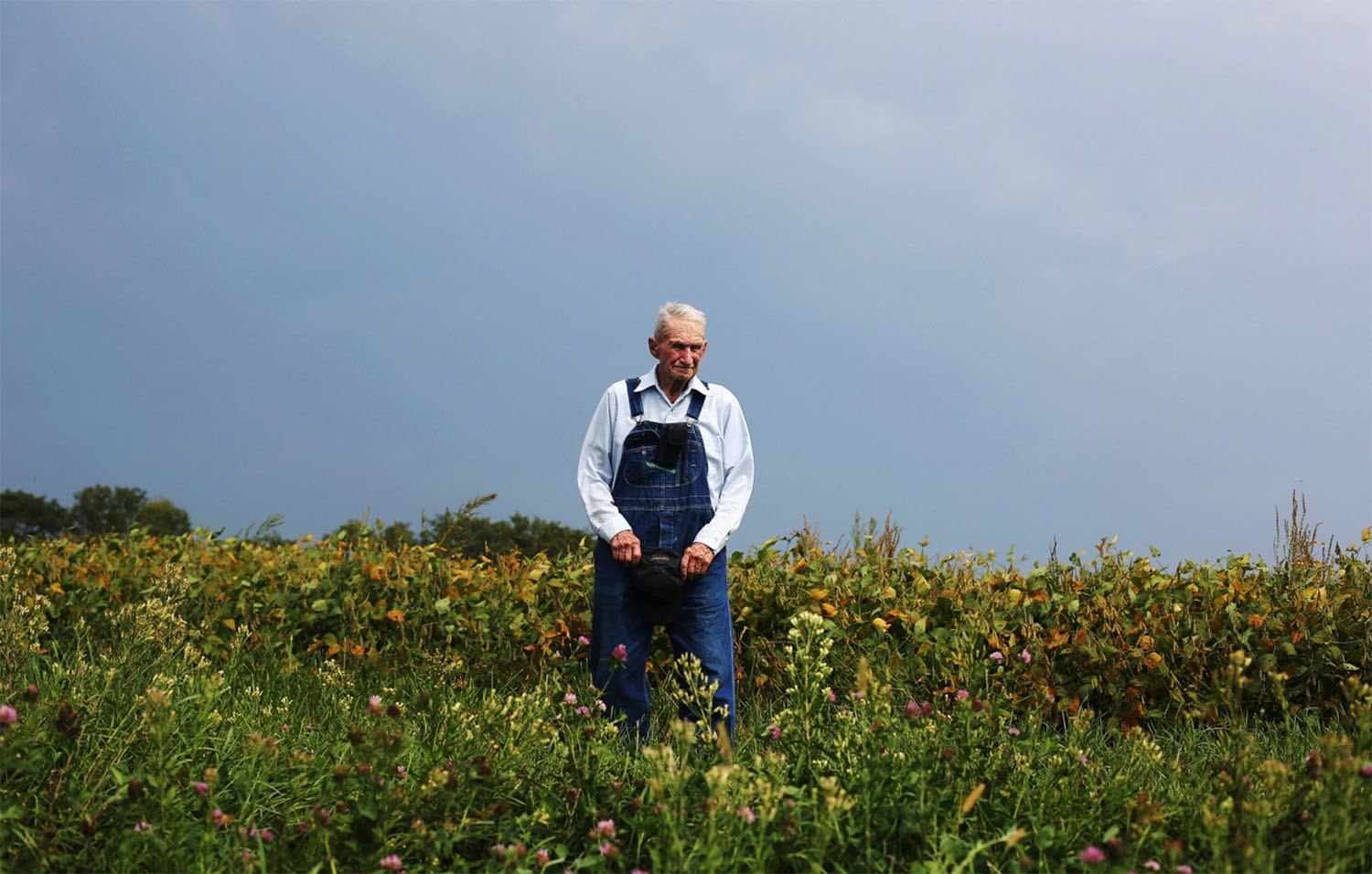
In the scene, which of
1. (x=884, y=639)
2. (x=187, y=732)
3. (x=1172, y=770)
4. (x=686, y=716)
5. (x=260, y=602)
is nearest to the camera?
(x=1172, y=770)

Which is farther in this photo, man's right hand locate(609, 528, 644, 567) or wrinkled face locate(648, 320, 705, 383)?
wrinkled face locate(648, 320, 705, 383)

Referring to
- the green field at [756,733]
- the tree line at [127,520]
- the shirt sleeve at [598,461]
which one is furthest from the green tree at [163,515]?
the shirt sleeve at [598,461]

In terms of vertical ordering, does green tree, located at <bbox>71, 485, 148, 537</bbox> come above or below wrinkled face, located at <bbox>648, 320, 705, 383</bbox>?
above

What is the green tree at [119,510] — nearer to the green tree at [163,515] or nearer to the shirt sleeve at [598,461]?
the green tree at [163,515]

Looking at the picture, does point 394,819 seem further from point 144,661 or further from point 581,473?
point 144,661

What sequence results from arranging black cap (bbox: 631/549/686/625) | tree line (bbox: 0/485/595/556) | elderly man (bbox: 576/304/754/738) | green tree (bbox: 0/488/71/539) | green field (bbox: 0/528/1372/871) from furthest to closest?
1. green tree (bbox: 0/488/71/539)
2. tree line (bbox: 0/485/595/556)
3. elderly man (bbox: 576/304/754/738)
4. black cap (bbox: 631/549/686/625)
5. green field (bbox: 0/528/1372/871)

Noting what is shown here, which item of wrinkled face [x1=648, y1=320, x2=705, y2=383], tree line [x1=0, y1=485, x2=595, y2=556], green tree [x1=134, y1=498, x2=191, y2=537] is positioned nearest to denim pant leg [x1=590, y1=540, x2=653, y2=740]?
wrinkled face [x1=648, y1=320, x2=705, y2=383]

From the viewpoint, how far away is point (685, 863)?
8.63 feet

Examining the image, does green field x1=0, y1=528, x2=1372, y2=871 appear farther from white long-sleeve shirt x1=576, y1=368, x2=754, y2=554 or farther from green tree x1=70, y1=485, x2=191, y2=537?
green tree x1=70, y1=485, x2=191, y2=537

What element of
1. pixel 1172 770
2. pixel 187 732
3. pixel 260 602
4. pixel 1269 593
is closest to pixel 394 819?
pixel 187 732

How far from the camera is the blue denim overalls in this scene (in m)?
4.95

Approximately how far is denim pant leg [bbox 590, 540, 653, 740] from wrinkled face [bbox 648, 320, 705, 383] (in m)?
0.94

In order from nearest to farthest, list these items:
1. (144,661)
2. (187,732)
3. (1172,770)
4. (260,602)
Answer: (1172,770) → (187,732) → (144,661) → (260,602)

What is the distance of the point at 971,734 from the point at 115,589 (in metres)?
6.99
